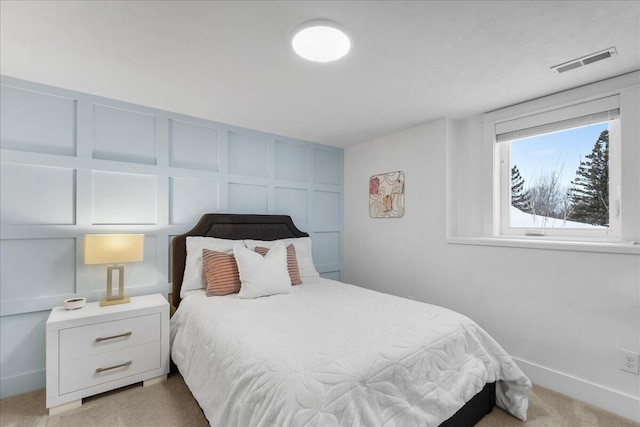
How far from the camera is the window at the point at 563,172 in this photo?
2.17 m

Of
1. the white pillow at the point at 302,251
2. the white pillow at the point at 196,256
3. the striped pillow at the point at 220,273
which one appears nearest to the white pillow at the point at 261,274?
the striped pillow at the point at 220,273

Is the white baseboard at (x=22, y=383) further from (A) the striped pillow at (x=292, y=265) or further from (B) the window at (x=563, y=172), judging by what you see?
(B) the window at (x=563, y=172)

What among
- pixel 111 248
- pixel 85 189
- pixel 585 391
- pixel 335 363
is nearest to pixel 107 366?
pixel 111 248

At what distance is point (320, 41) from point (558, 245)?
2.19 meters

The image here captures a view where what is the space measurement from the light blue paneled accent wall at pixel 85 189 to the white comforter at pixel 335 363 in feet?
3.18

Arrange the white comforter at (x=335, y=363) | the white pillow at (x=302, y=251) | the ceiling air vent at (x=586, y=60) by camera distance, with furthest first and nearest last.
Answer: the white pillow at (x=302, y=251), the ceiling air vent at (x=586, y=60), the white comforter at (x=335, y=363)

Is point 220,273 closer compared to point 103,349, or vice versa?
point 103,349

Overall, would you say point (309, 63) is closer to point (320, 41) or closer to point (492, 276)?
point (320, 41)

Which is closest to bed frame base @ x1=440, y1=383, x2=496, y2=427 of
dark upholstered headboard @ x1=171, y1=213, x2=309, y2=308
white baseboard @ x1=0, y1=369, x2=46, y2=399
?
dark upholstered headboard @ x1=171, y1=213, x2=309, y2=308

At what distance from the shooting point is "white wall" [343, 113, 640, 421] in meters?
1.95

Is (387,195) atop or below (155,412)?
atop

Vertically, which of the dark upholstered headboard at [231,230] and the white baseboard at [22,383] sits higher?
the dark upholstered headboard at [231,230]

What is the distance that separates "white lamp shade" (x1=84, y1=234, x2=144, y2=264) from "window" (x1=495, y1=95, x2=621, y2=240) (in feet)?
10.5

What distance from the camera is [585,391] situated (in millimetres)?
2029
